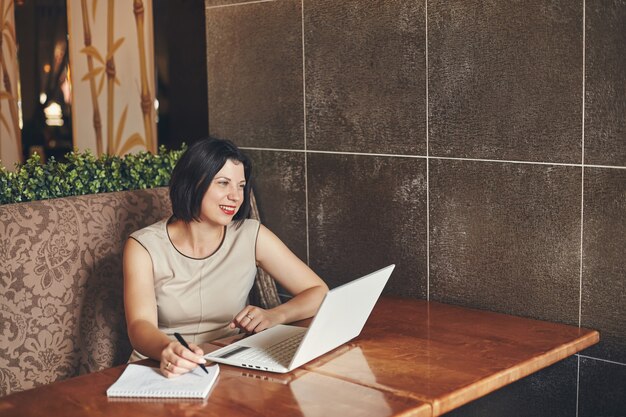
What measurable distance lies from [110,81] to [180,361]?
3.55 metres

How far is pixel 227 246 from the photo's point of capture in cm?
279

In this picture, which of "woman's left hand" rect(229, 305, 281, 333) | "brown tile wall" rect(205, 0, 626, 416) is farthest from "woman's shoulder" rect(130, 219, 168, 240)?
"brown tile wall" rect(205, 0, 626, 416)

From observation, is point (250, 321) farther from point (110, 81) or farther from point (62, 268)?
point (110, 81)

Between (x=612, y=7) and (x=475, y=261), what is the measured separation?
3.03 feet

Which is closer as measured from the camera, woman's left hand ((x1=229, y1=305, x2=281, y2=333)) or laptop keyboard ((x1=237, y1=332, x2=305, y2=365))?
laptop keyboard ((x1=237, y1=332, x2=305, y2=365))

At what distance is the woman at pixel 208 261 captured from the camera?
8.44ft

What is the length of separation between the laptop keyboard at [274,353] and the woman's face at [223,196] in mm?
501

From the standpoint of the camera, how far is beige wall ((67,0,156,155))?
16.9 feet

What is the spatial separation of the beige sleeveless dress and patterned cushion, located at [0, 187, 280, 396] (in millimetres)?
292

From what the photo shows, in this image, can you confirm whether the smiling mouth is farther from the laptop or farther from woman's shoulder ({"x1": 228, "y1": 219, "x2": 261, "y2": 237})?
the laptop

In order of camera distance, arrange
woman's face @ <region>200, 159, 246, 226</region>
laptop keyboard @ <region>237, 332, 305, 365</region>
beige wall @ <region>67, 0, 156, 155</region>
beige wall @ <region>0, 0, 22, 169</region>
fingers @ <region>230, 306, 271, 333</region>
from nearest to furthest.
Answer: laptop keyboard @ <region>237, 332, 305, 365</region>
fingers @ <region>230, 306, 271, 333</region>
woman's face @ <region>200, 159, 246, 226</region>
beige wall @ <region>67, 0, 156, 155</region>
beige wall @ <region>0, 0, 22, 169</region>

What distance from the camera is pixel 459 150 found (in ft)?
9.47

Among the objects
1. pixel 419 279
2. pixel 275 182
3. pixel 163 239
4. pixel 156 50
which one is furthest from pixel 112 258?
pixel 156 50

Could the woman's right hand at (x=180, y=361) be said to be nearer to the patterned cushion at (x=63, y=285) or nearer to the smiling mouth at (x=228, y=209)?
the smiling mouth at (x=228, y=209)
